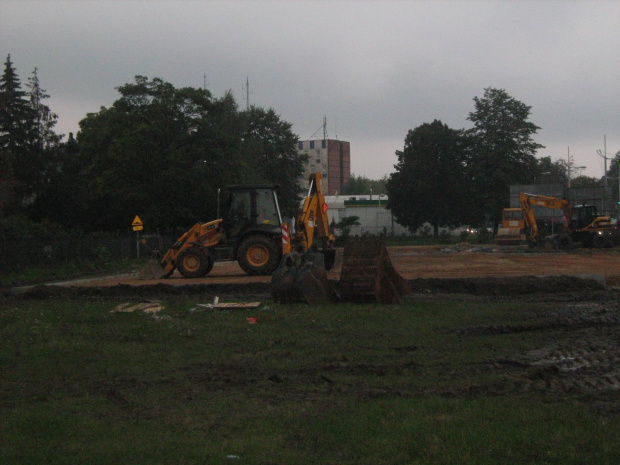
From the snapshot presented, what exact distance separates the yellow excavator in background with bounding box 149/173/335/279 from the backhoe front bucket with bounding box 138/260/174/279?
0.25 m

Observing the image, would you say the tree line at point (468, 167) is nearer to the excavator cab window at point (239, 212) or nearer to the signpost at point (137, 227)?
the signpost at point (137, 227)

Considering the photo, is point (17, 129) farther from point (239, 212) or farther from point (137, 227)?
point (239, 212)

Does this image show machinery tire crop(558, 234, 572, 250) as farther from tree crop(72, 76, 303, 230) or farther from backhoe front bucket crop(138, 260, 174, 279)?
backhoe front bucket crop(138, 260, 174, 279)

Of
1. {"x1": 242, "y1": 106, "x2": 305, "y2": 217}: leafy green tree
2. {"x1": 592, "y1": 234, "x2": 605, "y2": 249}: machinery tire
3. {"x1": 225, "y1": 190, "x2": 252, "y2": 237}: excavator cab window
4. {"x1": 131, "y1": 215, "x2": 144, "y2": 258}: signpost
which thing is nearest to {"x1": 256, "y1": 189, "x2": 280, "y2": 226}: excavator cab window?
{"x1": 225, "y1": 190, "x2": 252, "y2": 237}: excavator cab window

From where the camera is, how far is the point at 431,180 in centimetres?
8375

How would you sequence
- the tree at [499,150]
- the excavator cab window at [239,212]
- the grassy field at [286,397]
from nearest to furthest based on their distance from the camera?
the grassy field at [286,397], the excavator cab window at [239,212], the tree at [499,150]

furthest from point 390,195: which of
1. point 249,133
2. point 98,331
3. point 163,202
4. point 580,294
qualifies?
point 98,331

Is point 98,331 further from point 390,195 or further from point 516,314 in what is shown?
point 390,195

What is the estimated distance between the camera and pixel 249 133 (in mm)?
82062

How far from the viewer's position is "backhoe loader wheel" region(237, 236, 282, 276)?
23.9 m

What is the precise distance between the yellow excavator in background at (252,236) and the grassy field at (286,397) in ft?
36.9

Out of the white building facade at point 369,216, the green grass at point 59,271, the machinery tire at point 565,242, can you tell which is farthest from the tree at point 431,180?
the green grass at point 59,271

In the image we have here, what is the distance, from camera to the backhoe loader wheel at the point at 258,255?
78.3 feet

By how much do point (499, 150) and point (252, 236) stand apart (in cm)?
6207
